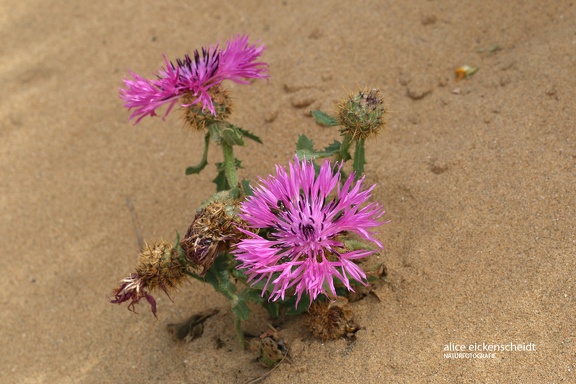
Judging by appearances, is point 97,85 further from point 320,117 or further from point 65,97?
point 320,117

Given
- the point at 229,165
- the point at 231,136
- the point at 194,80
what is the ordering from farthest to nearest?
the point at 229,165, the point at 231,136, the point at 194,80

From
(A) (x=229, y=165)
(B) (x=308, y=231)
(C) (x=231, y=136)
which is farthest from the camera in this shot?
(A) (x=229, y=165)

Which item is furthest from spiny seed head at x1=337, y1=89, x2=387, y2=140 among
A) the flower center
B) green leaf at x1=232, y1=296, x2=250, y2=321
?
green leaf at x1=232, y1=296, x2=250, y2=321

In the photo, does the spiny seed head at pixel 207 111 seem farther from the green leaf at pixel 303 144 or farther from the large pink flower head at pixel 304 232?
the large pink flower head at pixel 304 232

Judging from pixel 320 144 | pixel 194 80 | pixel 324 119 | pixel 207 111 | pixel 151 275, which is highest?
pixel 194 80

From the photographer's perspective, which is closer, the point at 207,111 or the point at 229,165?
the point at 207,111

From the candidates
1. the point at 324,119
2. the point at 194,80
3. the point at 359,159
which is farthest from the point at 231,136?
the point at 359,159

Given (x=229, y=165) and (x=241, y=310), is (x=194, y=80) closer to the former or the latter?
(x=229, y=165)

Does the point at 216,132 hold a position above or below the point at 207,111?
below
